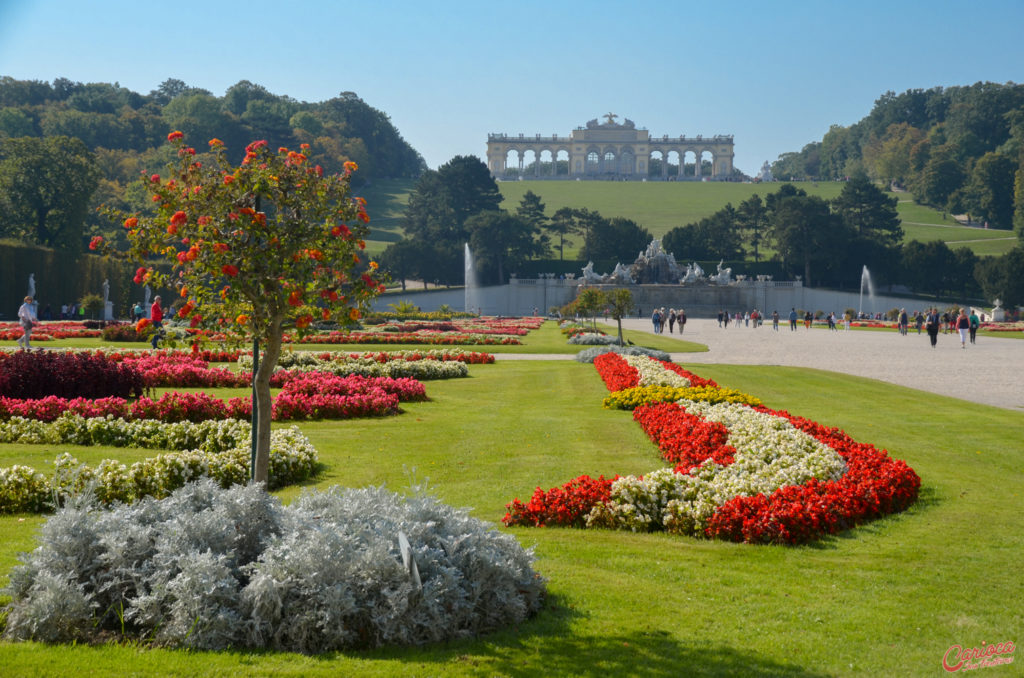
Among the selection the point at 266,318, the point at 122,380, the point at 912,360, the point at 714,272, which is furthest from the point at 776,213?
the point at 266,318

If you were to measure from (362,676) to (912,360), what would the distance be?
85.2ft

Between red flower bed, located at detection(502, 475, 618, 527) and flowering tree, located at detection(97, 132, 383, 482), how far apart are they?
222 cm

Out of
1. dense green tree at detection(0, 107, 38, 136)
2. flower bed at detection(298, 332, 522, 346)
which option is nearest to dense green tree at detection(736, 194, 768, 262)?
flower bed at detection(298, 332, 522, 346)

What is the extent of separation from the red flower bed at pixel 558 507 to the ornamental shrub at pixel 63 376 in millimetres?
8598

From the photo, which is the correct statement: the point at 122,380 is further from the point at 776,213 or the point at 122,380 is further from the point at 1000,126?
the point at 1000,126

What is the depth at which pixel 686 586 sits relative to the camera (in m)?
5.96

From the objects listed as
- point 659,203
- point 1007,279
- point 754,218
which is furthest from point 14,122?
point 1007,279

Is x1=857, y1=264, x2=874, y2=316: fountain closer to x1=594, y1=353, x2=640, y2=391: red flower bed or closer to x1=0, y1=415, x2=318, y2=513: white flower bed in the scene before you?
x1=594, y1=353, x2=640, y2=391: red flower bed

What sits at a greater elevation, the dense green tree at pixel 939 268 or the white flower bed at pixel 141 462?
the dense green tree at pixel 939 268

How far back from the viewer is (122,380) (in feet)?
47.4

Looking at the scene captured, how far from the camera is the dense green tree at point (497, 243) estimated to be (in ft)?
305

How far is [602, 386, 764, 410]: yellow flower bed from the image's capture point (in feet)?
45.9

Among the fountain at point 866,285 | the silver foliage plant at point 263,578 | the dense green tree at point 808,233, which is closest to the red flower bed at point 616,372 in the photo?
the silver foliage plant at point 263,578

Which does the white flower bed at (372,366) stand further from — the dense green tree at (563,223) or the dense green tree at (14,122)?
the dense green tree at (14,122)
